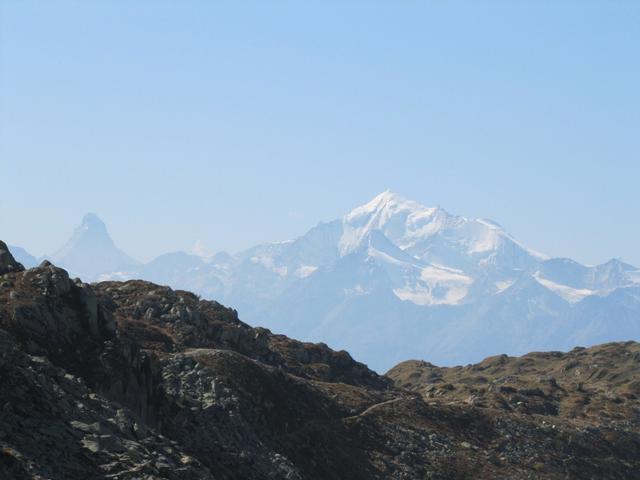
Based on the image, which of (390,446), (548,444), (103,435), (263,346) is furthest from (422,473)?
(103,435)

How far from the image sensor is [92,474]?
129 feet

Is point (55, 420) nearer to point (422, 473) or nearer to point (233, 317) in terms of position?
point (422, 473)

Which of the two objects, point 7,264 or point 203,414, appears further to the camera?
point 7,264

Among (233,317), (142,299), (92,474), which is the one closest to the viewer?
(92,474)

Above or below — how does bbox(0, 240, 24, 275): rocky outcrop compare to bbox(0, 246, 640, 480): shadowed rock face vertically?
above

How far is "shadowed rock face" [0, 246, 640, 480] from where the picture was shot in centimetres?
4203

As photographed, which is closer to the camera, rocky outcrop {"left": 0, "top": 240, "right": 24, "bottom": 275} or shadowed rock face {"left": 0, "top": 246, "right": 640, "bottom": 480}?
shadowed rock face {"left": 0, "top": 246, "right": 640, "bottom": 480}

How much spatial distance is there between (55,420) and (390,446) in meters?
32.0

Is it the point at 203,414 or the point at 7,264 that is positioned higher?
the point at 7,264

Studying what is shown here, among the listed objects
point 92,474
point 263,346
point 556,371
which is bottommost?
point 92,474

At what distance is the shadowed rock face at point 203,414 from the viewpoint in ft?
138

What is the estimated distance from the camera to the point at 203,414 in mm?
59594

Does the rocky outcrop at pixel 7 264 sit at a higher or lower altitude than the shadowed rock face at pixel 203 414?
higher

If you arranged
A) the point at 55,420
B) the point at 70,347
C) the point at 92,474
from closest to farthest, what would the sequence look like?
1. the point at 92,474
2. the point at 55,420
3. the point at 70,347
